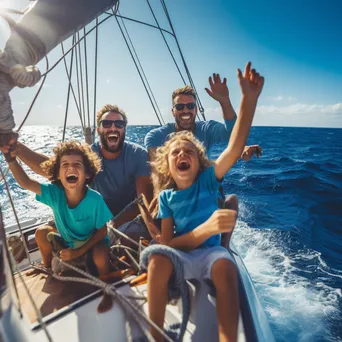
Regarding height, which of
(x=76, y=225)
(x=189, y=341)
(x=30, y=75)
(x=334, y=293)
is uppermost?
(x=30, y=75)

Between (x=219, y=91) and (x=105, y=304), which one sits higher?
(x=219, y=91)

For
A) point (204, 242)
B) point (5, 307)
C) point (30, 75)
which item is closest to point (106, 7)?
point (30, 75)

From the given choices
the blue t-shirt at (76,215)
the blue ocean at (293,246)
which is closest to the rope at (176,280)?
the blue t-shirt at (76,215)

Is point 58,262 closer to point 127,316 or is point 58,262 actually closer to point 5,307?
point 127,316

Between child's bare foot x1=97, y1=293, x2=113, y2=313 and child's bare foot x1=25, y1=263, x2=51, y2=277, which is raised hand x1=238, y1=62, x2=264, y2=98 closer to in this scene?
child's bare foot x1=97, y1=293, x2=113, y2=313

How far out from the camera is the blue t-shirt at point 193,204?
1.61m

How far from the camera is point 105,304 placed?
1.48 metres

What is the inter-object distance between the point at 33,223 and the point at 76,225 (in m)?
2.11

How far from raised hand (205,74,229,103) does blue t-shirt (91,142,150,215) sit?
1.15 meters

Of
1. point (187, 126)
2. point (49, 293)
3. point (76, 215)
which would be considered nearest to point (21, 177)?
point (76, 215)

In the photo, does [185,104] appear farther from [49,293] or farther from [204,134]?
[49,293]

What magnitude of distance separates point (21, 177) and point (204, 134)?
193 centimetres

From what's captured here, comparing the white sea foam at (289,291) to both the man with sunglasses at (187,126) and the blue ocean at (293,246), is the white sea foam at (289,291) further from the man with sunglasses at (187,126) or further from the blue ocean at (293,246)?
the man with sunglasses at (187,126)

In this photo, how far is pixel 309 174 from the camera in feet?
35.5
